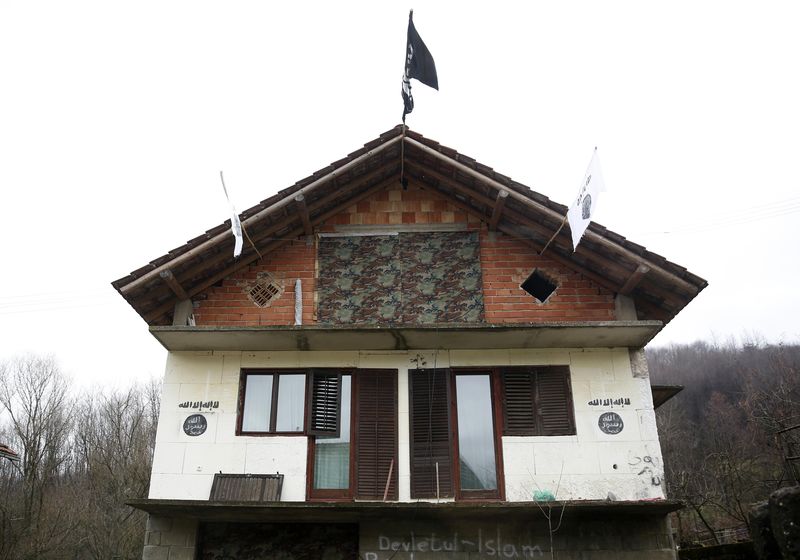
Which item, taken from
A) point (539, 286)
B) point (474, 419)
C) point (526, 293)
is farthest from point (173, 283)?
point (539, 286)

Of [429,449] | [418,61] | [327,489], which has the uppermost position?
[418,61]

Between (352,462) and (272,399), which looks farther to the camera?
(272,399)

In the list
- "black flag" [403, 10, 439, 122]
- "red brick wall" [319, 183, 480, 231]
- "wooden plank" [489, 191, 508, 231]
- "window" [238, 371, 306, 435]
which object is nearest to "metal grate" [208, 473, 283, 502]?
"window" [238, 371, 306, 435]

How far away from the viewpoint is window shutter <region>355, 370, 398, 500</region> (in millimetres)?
10250

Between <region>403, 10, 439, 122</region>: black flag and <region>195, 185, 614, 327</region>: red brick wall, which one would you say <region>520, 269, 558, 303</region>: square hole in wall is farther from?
<region>403, 10, 439, 122</region>: black flag

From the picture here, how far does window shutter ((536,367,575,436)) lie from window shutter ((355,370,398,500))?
2313 millimetres

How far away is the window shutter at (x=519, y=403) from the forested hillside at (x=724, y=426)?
39.1 feet

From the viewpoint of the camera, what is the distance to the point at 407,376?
35.8 feet

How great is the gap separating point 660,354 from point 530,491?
78.4m

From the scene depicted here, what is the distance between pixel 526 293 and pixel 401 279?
6.86 feet

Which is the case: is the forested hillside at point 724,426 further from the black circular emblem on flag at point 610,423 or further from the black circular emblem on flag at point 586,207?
the black circular emblem on flag at point 586,207

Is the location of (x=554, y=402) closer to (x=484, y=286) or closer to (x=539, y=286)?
(x=539, y=286)

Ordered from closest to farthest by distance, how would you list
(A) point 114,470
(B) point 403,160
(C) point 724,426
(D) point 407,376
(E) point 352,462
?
(E) point 352,462
(D) point 407,376
(B) point 403,160
(A) point 114,470
(C) point 724,426

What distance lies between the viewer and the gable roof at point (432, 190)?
10.5 metres
